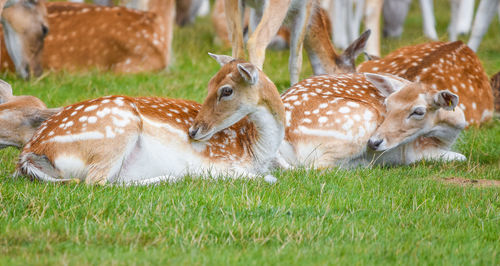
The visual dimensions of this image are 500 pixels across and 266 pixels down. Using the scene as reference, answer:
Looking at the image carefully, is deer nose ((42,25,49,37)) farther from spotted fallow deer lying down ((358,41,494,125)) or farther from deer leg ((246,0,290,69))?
spotted fallow deer lying down ((358,41,494,125))

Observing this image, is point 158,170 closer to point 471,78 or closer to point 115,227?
point 115,227

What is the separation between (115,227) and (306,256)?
911mm

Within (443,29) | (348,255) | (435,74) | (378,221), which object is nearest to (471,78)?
(435,74)

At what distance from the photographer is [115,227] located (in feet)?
12.4

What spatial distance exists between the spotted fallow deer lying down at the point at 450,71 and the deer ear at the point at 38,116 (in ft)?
9.76

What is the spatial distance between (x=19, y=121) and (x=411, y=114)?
262 cm

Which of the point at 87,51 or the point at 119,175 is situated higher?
the point at 119,175

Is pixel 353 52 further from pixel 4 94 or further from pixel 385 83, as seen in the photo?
pixel 4 94

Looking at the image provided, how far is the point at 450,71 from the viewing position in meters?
7.01

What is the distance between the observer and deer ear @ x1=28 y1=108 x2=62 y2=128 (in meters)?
5.30

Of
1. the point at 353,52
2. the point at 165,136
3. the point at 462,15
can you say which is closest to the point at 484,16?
the point at 353,52

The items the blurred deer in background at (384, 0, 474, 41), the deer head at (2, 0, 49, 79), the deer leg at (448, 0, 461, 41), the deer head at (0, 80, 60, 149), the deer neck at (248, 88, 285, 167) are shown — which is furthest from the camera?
the blurred deer in background at (384, 0, 474, 41)

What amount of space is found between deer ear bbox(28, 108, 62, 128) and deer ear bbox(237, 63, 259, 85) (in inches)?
52.9

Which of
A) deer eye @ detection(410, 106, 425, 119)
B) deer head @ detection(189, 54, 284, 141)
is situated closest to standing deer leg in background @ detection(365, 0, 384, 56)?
deer eye @ detection(410, 106, 425, 119)
